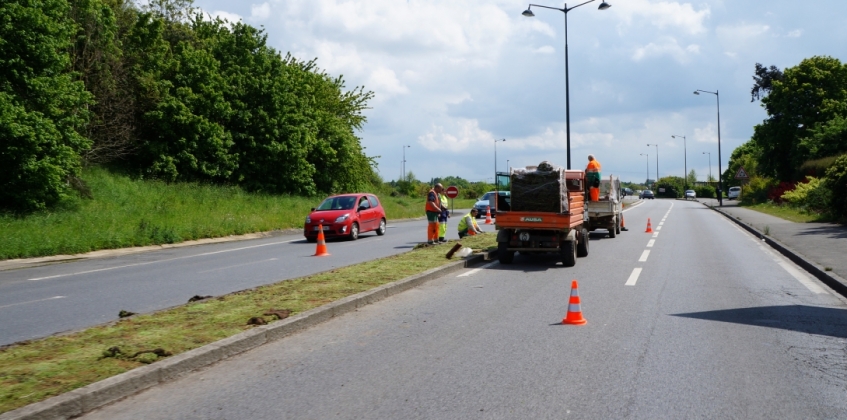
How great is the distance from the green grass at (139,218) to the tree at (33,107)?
1.03 metres

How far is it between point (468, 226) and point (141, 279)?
1113 centimetres

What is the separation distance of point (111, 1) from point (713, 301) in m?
37.0

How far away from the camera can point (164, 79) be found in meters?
34.9

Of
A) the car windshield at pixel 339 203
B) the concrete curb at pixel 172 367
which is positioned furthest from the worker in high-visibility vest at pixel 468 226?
the concrete curb at pixel 172 367

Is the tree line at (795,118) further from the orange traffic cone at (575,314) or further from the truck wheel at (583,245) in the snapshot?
the orange traffic cone at (575,314)

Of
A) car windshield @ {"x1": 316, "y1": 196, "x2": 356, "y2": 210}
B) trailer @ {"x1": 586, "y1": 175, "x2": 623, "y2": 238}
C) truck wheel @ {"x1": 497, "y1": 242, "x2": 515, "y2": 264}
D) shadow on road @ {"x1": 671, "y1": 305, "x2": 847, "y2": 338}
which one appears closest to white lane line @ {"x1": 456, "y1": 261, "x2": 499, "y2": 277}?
truck wheel @ {"x1": 497, "y1": 242, "x2": 515, "y2": 264}

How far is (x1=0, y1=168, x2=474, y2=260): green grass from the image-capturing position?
64.8ft

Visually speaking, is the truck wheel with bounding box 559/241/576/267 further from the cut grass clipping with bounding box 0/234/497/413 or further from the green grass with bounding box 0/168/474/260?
the green grass with bounding box 0/168/474/260

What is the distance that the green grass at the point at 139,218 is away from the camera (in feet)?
64.8

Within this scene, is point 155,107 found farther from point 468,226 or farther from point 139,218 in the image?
point 468,226

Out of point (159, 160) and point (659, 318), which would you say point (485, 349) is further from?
point (159, 160)

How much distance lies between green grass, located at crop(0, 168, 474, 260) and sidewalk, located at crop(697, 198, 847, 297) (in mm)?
18124

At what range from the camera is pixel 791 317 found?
8.89 metres

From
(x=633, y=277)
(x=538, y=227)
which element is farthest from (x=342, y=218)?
(x=633, y=277)
